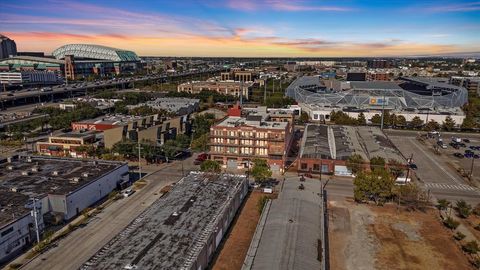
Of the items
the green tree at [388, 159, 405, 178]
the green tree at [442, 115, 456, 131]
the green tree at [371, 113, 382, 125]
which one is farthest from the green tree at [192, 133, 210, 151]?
the green tree at [442, 115, 456, 131]

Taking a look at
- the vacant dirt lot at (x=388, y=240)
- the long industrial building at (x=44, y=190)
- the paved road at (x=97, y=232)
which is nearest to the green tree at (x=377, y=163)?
the vacant dirt lot at (x=388, y=240)

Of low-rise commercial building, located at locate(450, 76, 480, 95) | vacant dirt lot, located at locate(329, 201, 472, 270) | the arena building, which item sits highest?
low-rise commercial building, located at locate(450, 76, 480, 95)

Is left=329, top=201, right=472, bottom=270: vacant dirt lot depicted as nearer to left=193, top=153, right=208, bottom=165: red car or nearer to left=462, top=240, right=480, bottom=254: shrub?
left=462, top=240, right=480, bottom=254: shrub

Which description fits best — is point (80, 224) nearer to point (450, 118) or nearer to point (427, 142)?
point (427, 142)

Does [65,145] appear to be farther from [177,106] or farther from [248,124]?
[177,106]

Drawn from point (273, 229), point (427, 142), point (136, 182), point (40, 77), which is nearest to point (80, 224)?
point (136, 182)
